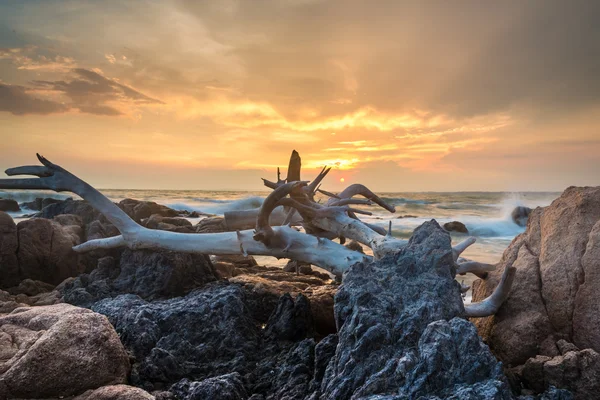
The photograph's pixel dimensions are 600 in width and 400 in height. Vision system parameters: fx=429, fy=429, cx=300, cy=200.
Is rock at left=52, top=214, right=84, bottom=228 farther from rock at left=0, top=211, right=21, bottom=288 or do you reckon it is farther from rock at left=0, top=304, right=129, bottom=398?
rock at left=0, top=304, right=129, bottom=398

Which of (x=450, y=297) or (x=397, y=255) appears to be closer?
(x=450, y=297)

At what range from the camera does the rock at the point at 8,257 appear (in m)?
6.52

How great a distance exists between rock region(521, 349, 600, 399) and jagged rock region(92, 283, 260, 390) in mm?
2142

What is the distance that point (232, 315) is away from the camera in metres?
4.05

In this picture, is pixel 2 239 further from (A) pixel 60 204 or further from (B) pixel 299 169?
(A) pixel 60 204

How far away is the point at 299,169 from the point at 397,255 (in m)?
3.05

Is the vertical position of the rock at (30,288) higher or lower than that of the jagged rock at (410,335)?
lower

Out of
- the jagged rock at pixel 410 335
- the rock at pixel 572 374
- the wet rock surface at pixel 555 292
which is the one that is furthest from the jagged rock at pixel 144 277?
the rock at pixel 572 374

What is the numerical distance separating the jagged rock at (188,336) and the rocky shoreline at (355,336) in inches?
0.4

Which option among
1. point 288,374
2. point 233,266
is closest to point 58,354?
point 288,374

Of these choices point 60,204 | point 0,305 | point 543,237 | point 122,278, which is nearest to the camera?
point 543,237

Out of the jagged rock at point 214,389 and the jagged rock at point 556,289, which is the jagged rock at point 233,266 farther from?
the jagged rock at point 556,289

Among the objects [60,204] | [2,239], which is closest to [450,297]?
[2,239]

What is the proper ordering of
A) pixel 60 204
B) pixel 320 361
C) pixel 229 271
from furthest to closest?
pixel 60 204, pixel 229 271, pixel 320 361
